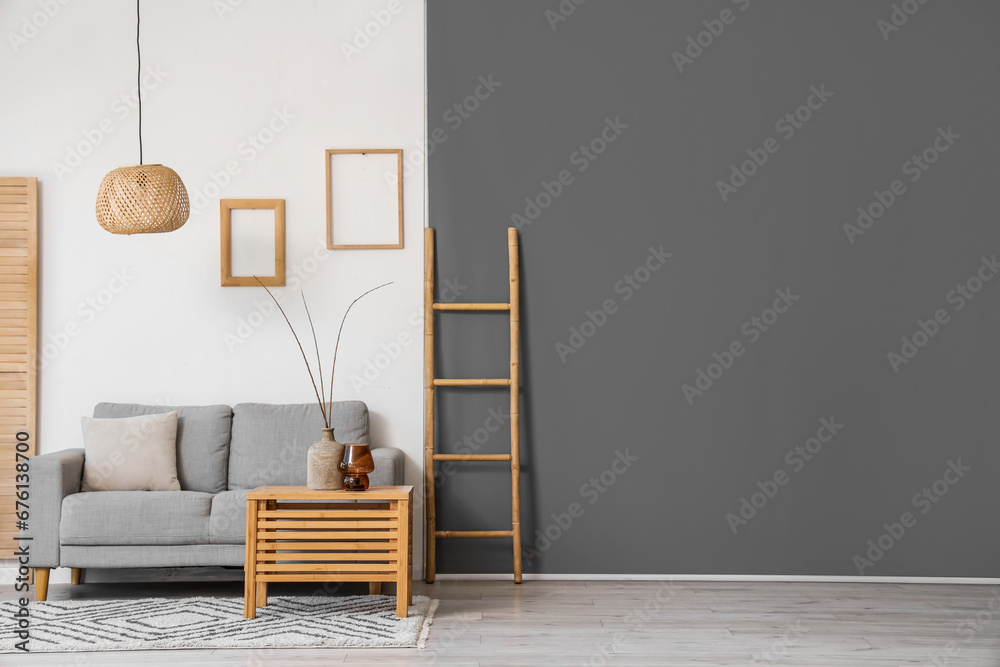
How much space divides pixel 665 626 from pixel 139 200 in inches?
108

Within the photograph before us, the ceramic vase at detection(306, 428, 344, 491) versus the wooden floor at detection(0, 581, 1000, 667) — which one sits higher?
the ceramic vase at detection(306, 428, 344, 491)

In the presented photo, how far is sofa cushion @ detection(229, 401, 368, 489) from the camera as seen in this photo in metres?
3.89

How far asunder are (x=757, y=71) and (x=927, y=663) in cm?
266

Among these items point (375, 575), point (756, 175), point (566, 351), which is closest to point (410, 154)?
point (566, 351)

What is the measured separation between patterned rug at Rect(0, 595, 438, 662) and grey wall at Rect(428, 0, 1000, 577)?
0.82m

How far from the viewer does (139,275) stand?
4148mm

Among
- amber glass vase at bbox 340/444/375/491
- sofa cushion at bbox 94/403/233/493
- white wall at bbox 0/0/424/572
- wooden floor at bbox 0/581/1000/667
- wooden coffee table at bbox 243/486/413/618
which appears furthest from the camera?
white wall at bbox 0/0/424/572

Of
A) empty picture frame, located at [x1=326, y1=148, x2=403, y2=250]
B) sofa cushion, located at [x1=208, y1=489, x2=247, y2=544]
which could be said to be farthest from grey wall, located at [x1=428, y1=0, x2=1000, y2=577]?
sofa cushion, located at [x1=208, y1=489, x2=247, y2=544]

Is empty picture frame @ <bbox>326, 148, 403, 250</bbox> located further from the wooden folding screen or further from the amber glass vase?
the wooden folding screen

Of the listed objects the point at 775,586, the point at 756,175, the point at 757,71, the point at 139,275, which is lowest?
the point at 775,586

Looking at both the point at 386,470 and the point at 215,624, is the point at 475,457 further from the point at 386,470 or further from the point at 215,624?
the point at 215,624

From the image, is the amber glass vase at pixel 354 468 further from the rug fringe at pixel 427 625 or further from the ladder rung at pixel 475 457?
the ladder rung at pixel 475 457

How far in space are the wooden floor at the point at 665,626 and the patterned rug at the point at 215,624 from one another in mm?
67

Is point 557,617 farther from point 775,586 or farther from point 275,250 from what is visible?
point 275,250
